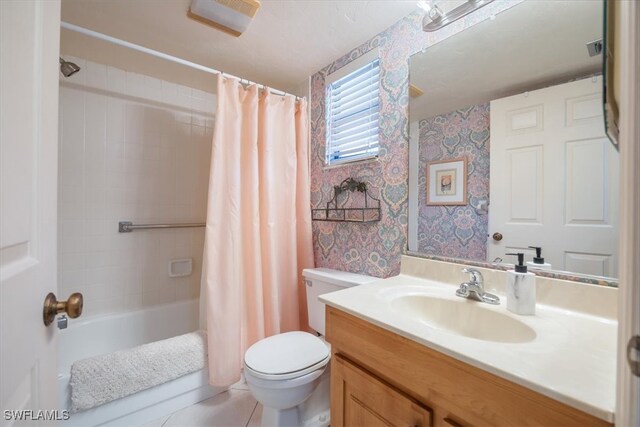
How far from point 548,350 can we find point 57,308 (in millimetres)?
1062

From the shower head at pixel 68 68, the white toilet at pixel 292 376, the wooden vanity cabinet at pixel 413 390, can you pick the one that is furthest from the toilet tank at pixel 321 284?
the shower head at pixel 68 68

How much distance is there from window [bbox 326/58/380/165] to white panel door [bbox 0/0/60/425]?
1.29 m

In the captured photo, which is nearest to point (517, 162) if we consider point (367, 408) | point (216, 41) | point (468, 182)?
point (468, 182)

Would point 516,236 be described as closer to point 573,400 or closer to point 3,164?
point 573,400

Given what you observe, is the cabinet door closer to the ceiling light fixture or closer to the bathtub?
the bathtub

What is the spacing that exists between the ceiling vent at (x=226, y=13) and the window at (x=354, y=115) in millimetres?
643

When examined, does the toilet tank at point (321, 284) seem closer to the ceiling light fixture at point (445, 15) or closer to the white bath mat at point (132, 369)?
the white bath mat at point (132, 369)

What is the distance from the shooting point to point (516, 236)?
38.5 inches

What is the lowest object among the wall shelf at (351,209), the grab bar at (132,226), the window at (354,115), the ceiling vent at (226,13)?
the grab bar at (132,226)

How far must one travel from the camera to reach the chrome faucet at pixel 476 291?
→ 92 centimetres

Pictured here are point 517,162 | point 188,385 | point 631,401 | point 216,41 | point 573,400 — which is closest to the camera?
point 631,401

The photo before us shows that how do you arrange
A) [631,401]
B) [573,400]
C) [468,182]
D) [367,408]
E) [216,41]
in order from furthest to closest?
[216,41], [468,182], [367,408], [573,400], [631,401]

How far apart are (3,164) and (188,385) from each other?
1.50 meters

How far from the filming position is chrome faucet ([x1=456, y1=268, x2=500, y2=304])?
3.01 feet
